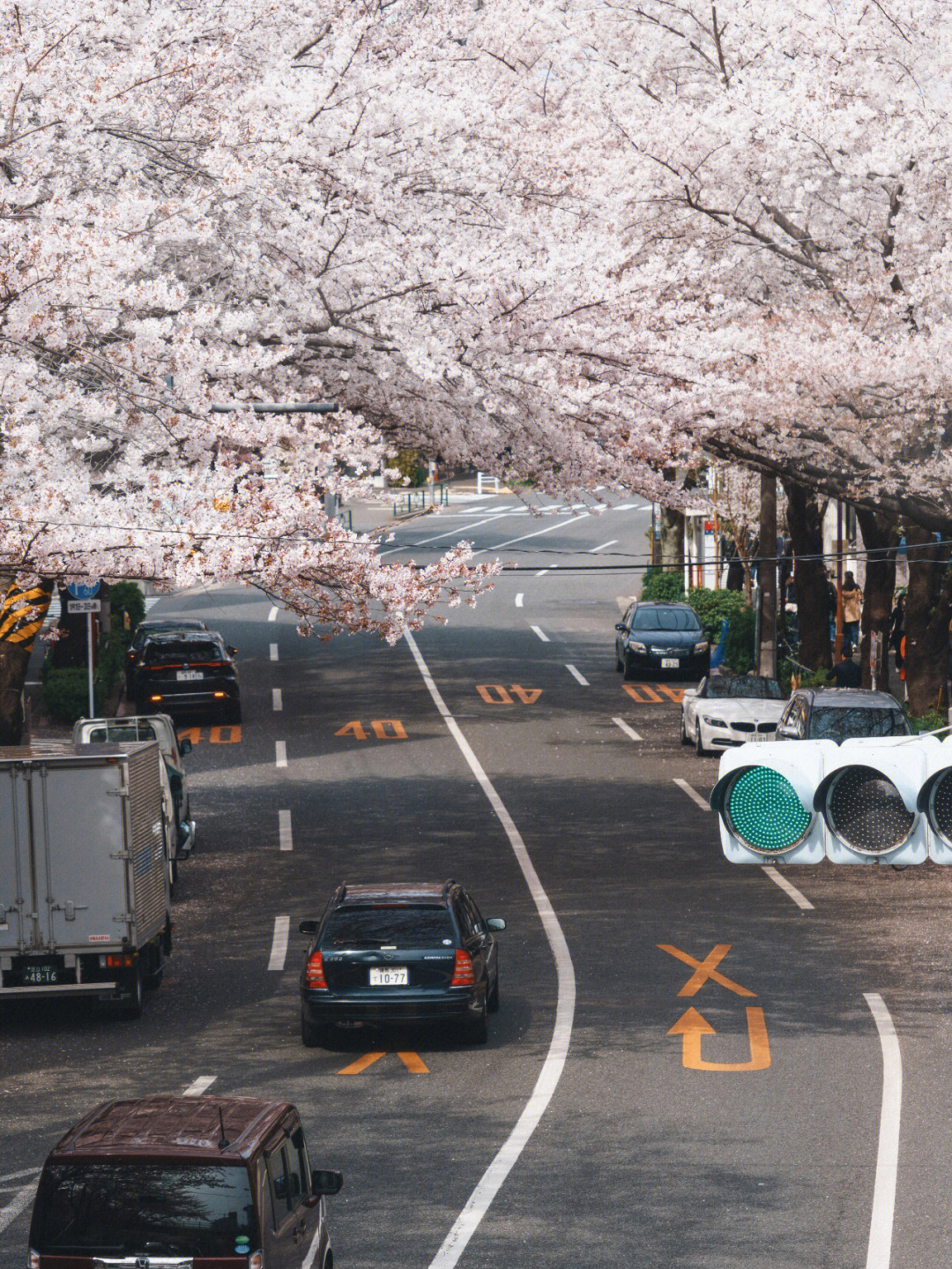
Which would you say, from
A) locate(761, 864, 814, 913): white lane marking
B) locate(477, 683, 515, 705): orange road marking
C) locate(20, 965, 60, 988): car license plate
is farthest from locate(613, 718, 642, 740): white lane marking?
locate(20, 965, 60, 988): car license plate

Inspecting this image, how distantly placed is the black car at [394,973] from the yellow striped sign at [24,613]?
16.3ft

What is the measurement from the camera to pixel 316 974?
1559cm

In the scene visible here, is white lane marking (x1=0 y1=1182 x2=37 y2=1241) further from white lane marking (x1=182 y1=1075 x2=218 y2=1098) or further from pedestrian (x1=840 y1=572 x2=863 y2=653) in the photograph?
pedestrian (x1=840 y1=572 x2=863 y2=653)

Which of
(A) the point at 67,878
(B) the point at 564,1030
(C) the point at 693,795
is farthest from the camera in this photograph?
(C) the point at 693,795

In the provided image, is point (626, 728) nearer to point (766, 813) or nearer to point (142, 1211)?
point (142, 1211)

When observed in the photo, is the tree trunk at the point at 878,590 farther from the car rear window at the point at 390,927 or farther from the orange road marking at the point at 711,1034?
the car rear window at the point at 390,927

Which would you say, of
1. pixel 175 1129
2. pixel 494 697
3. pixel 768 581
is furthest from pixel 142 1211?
pixel 494 697

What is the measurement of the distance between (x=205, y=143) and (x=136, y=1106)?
11290 millimetres

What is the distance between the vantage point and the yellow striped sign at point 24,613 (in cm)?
1817

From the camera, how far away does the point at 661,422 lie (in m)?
19.6

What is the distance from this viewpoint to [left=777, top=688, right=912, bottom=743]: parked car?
84.9ft

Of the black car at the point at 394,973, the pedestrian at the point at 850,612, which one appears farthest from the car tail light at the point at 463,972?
the pedestrian at the point at 850,612

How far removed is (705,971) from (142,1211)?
1135 cm

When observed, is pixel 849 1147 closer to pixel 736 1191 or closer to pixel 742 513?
pixel 736 1191
